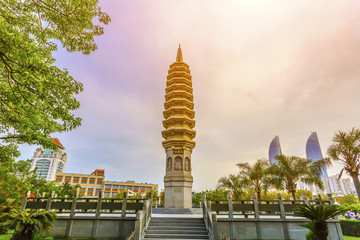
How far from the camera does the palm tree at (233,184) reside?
108 ft

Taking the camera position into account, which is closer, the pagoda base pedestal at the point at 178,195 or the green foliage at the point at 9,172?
the green foliage at the point at 9,172

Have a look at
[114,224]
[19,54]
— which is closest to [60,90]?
[19,54]

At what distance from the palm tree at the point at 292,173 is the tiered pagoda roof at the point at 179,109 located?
42.0 feet

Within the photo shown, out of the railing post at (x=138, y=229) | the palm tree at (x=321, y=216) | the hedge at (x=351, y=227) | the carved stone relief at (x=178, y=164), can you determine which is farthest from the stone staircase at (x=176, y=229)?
the hedge at (x=351, y=227)

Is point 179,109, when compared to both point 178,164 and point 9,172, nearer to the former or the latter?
point 178,164

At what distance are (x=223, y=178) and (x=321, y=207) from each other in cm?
2622

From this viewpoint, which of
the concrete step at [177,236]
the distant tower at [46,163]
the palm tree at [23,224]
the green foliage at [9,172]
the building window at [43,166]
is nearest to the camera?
the palm tree at [23,224]

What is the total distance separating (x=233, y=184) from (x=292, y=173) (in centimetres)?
1068

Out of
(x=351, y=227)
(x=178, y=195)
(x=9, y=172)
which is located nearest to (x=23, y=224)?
(x=178, y=195)

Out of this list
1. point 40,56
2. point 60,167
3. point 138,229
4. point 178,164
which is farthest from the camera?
point 60,167

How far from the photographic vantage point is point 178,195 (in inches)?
889

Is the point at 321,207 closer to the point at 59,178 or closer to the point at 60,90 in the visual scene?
the point at 60,90

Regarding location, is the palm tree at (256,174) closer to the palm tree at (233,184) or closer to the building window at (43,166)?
the palm tree at (233,184)

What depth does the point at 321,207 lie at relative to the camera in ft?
33.1
